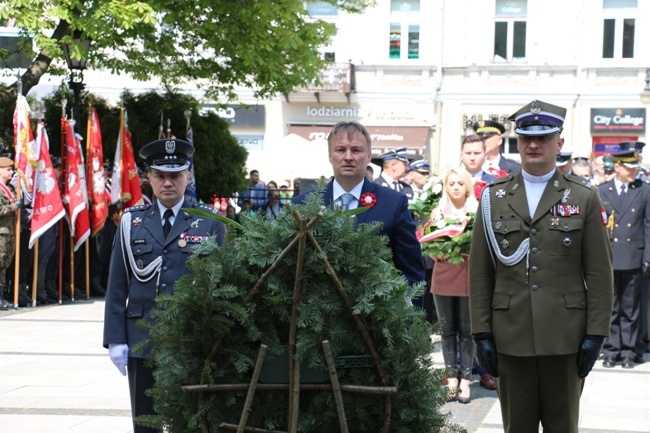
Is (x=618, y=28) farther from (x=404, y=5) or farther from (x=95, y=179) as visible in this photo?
(x=95, y=179)

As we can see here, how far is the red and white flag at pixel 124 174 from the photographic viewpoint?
17141 mm

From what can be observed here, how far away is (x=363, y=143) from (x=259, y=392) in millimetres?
1553

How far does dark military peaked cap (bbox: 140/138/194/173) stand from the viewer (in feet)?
17.9

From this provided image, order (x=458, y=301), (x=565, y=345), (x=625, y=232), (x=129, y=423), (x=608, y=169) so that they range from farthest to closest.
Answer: (x=608, y=169), (x=625, y=232), (x=458, y=301), (x=129, y=423), (x=565, y=345)

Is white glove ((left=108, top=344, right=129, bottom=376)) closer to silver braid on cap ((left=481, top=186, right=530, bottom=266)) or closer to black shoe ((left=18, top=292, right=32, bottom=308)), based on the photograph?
silver braid on cap ((left=481, top=186, right=530, bottom=266))

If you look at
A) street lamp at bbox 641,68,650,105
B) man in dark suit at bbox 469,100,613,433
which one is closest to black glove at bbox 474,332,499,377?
man in dark suit at bbox 469,100,613,433

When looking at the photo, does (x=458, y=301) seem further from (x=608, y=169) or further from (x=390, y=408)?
(x=390, y=408)

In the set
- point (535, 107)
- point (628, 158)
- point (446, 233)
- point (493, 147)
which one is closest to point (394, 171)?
point (493, 147)

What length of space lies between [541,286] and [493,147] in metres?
5.08

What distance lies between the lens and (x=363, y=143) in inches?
199

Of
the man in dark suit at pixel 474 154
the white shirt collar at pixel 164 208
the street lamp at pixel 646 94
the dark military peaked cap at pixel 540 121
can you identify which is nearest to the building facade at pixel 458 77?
the street lamp at pixel 646 94

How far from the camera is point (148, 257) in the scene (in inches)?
215

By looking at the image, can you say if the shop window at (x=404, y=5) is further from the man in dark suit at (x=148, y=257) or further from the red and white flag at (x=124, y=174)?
the man in dark suit at (x=148, y=257)

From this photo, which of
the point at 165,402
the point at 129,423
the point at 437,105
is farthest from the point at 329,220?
the point at 437,105
